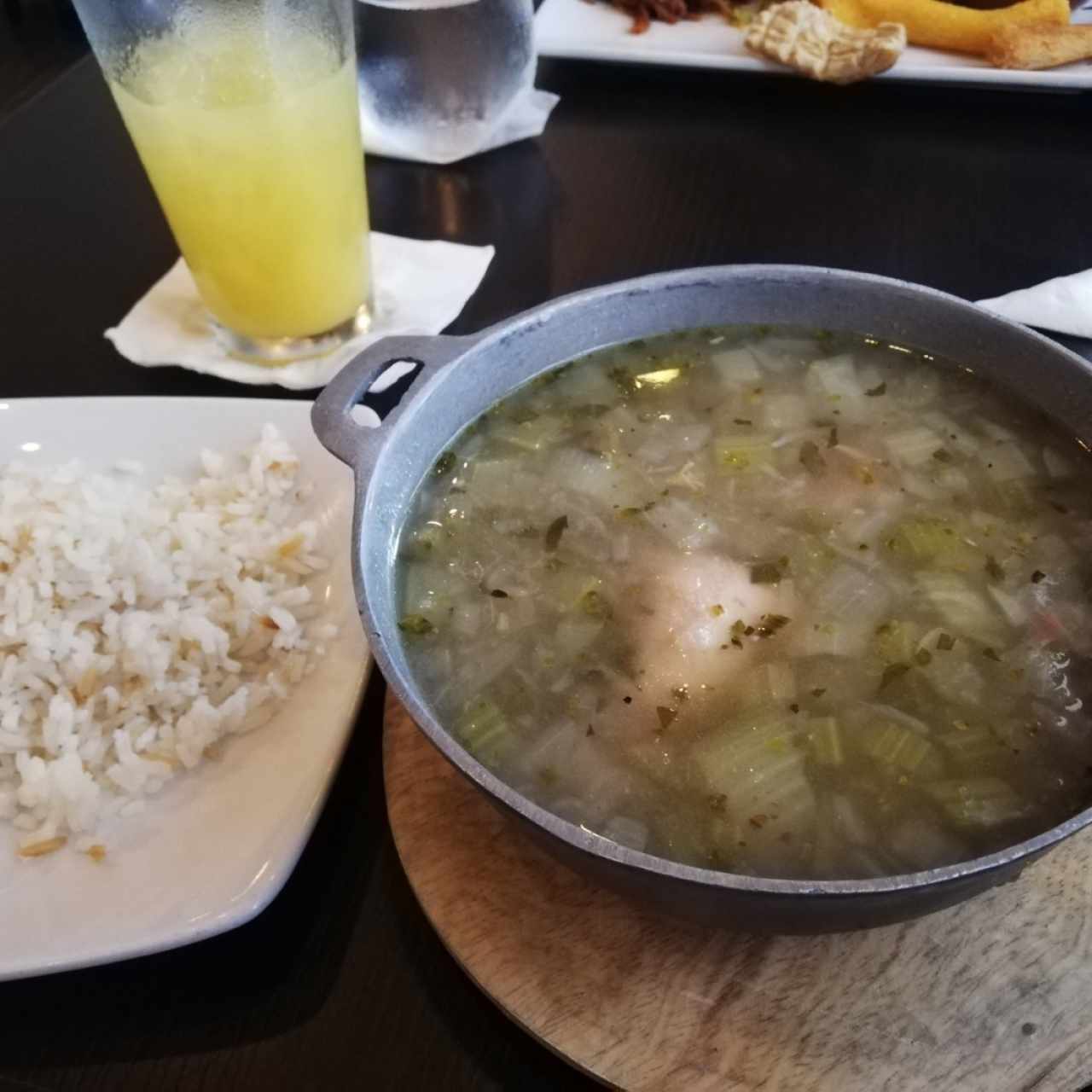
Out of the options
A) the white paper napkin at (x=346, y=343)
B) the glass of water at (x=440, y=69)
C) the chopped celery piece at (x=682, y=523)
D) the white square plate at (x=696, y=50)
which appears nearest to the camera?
the chopped celery piece at (x=682, y=523)

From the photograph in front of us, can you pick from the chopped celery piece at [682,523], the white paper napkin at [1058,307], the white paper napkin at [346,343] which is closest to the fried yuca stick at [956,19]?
the white paper napkin at [1058,307]

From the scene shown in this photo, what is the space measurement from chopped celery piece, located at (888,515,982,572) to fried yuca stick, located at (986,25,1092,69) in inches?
62.3

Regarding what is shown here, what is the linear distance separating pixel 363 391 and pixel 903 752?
63 centimetres

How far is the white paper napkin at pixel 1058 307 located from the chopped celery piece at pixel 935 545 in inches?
23.5

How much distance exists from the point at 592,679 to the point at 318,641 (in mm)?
394

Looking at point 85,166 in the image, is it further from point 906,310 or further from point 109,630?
point 906,310

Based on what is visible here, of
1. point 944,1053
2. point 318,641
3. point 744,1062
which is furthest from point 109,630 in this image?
point 944,1053

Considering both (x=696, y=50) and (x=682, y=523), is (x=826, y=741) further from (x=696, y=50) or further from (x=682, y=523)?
(x=696, y=50)

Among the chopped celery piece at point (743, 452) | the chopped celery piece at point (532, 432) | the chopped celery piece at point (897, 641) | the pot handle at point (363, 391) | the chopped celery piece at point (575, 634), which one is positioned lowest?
the chopped celery piece at point (575, 634)

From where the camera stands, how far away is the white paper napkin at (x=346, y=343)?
69.4 inches

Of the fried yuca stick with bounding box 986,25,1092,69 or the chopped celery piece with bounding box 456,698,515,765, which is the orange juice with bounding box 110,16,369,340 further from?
the fried yuca stick with bounding box 986,25,1092,69

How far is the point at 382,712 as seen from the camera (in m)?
1.27

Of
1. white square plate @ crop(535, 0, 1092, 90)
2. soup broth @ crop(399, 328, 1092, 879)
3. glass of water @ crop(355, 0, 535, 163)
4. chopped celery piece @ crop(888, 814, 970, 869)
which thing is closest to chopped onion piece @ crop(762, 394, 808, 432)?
soup broth @ crop(399, 328, 1092, 879)

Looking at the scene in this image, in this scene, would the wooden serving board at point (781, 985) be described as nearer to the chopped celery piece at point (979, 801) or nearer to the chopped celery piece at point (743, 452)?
the chopped celery piece at point (979, 801)
